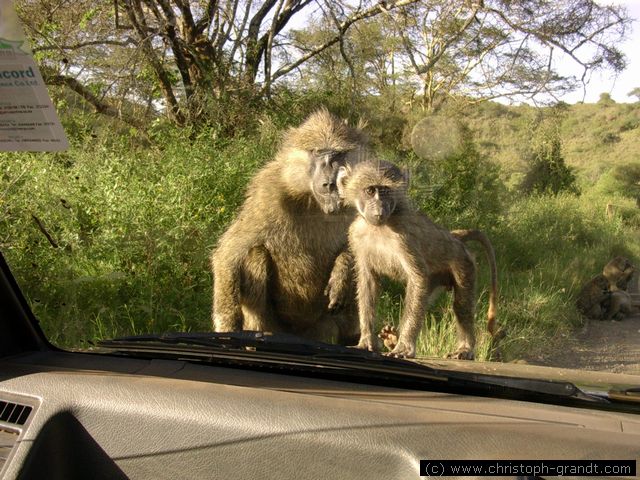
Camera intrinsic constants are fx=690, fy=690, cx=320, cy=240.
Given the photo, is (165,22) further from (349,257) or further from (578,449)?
(578,449)

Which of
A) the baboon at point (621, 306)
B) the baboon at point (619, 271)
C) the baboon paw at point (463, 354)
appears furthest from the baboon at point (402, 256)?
the baboon at point (619, 271)

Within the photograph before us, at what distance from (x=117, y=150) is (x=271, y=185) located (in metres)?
2.90

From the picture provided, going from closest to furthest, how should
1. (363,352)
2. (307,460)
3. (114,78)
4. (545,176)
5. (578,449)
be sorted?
1. (578,449)
2. (307,460)
3. (363,352)
4. (114,78)
5. (545,176)

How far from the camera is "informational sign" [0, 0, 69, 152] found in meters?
2.15

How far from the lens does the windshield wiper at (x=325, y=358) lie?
1848 millimetres

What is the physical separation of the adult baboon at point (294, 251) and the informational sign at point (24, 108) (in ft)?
6.00

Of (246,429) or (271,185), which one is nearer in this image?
(246,429)

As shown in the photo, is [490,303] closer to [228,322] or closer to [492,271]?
[492,271]

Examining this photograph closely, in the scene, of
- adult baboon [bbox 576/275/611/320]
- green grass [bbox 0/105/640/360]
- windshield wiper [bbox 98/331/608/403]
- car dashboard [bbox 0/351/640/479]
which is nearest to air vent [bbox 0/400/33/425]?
car dashboard [bbox 0/351/640/479]

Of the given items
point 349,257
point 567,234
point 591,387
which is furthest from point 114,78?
point 591,387

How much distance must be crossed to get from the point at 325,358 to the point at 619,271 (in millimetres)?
5613

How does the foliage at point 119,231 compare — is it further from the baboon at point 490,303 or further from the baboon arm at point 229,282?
the baboon at point 490,303

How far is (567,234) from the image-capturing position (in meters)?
5.49

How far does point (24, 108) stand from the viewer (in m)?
2.17
